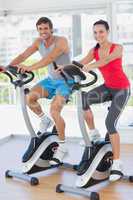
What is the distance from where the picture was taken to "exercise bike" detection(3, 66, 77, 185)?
3.64 m

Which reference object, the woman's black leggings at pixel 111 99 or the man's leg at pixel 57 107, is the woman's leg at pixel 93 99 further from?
the man's leg at pixel 57 107

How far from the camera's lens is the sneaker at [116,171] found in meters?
3.34

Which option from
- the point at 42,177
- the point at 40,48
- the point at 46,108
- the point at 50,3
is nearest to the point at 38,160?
Result: the point at 42,177

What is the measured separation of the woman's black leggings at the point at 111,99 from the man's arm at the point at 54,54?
0.46m

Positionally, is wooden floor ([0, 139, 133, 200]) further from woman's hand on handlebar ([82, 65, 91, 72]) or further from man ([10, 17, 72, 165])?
woman's hand on handlebar ([82, 65, 91, 72])

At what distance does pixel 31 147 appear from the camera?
379 centimetres

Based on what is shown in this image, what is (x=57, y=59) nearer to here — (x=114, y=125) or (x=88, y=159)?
(x=114, y=125)

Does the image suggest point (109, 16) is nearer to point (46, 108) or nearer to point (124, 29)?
point (124, 29)

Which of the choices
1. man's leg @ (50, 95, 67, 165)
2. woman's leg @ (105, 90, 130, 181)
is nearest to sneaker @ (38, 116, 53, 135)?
man's leg @ (50, 95, 67, 165)

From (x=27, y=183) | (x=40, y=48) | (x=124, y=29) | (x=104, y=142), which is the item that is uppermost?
(x=124, y=29)

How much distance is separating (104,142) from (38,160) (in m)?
0.80

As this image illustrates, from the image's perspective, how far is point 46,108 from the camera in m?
5.97

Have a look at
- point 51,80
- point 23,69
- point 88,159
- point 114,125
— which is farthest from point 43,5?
point 88,159

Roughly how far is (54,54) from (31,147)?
1.05m
